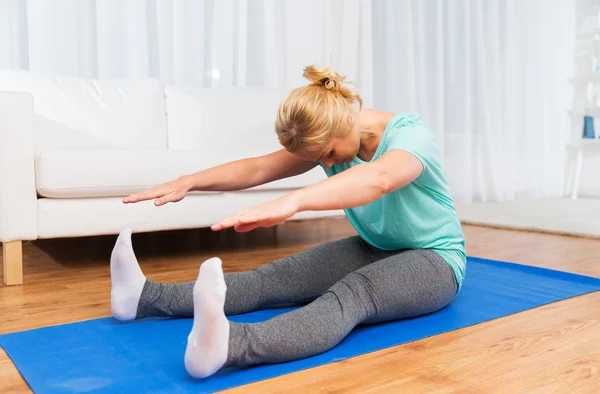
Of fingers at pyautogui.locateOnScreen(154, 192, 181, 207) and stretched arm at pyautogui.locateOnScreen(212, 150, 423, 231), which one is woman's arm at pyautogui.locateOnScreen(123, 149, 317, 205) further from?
stretched arm at pyautogui.locateOnScreen(212, 150, 423, 231)

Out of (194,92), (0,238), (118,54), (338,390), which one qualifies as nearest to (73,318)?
(0,238)

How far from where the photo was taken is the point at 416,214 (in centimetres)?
145

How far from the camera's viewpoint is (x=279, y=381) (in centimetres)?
109

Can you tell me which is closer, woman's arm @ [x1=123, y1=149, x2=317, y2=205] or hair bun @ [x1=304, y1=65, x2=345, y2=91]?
hair bun @ [x1=304, y1=65, x2=345, y2=91]

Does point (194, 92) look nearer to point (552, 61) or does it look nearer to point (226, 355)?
point (226, 355)

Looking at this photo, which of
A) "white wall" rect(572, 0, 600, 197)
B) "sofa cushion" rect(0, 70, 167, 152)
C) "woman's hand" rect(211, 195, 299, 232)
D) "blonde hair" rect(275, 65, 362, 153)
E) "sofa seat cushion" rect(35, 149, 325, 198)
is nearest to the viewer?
"woman's hand" rect(211, 195, 299, 232)

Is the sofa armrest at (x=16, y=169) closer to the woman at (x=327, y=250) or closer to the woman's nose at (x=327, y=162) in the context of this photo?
the woman at (x=327, y=250)

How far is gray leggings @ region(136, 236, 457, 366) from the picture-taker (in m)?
1.14

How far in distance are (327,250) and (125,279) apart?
500mm


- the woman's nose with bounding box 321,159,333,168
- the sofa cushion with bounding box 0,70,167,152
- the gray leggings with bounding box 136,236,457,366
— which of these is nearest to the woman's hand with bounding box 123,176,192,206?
the gray leggings with bounding box 136,236,457,366

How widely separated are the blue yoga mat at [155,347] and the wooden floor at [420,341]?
0.04m

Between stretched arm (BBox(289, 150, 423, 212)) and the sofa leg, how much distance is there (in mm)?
1279

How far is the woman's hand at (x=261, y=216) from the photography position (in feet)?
3.13

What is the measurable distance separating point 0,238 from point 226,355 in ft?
3.93
